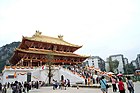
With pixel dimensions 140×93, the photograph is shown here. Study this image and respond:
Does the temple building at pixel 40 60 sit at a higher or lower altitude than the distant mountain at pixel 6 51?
lower

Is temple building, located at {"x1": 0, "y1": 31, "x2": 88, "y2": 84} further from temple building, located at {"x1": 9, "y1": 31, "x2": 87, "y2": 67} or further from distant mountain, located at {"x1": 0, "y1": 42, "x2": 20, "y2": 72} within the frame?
distant mountain, located at {"x1": 0, "y1": 42, "x2": 20, "y2": 72}

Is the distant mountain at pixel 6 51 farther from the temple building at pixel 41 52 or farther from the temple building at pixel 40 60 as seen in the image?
the temple building at pixel 41 52

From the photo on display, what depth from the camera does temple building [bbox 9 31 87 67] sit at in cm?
3647

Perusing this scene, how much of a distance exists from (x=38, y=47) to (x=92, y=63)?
51.5 m

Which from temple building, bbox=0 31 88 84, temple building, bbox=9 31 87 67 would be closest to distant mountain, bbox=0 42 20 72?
temple building, bbox=0 31 88 84

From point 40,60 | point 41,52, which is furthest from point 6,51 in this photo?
point 41,52

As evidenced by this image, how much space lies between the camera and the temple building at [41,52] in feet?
120

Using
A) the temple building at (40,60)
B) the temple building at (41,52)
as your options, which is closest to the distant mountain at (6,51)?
the temple building at (40,60)

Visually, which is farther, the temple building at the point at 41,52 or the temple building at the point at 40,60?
the temple building at the point at 41,52

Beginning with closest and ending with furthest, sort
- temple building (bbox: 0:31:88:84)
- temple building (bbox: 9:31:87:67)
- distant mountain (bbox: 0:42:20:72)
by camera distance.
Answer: temple building (bbox: 0:31:88:84), temple building (bbox: 9:31:87:67), distant mountain (bbox: 0:42:20:72)

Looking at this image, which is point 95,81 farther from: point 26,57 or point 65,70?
point 26,57

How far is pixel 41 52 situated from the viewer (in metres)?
37.9

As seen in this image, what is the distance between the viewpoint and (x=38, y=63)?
38.4 m

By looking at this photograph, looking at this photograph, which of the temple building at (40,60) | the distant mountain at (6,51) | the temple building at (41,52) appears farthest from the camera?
the distant mountain at (6,51)
